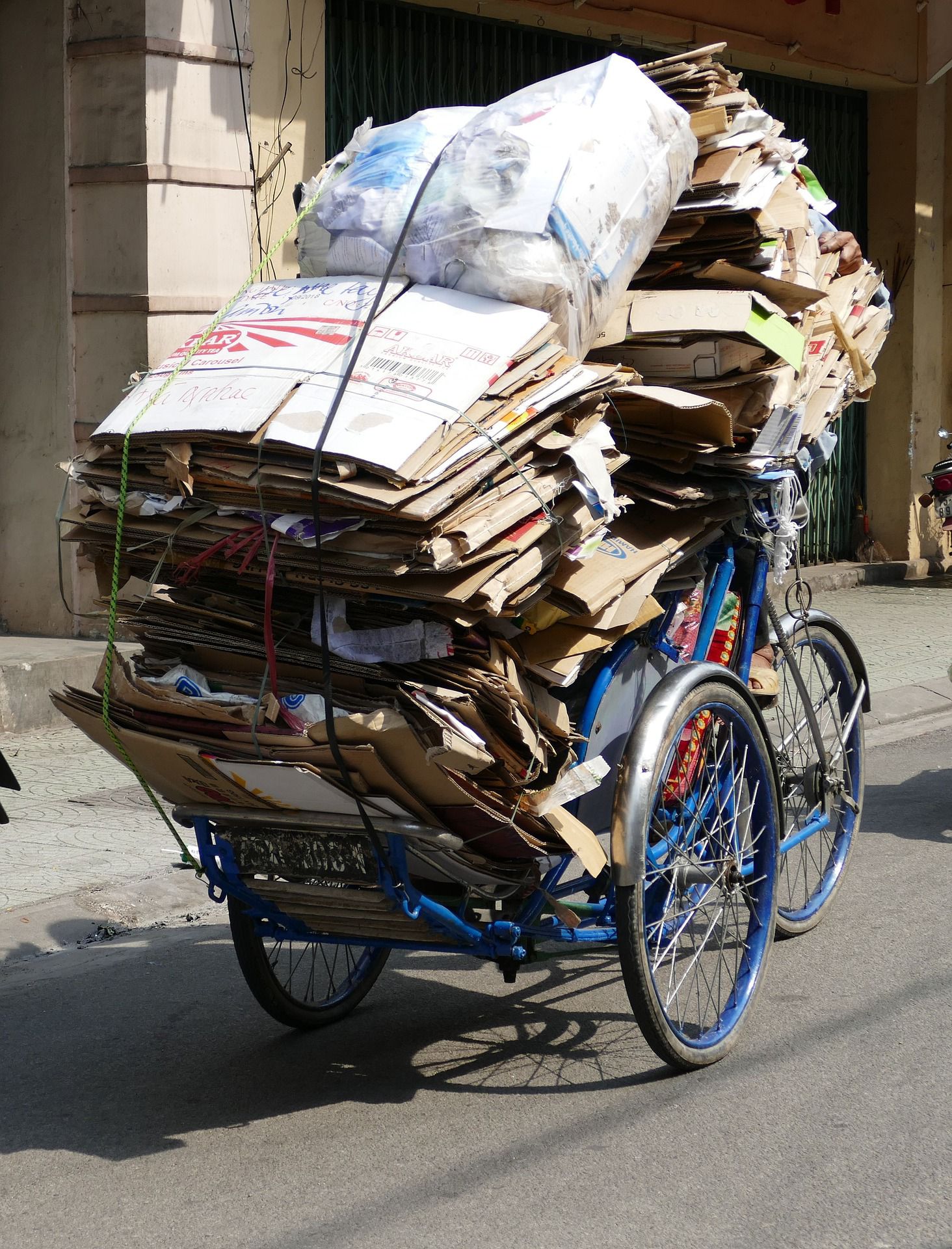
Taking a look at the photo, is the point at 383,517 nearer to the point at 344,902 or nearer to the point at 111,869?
the point at 344,902

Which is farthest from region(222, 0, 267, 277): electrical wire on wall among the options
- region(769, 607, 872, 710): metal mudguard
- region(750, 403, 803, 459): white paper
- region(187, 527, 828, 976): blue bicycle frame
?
region(187, 527, 828, 976): blue bicycle frame

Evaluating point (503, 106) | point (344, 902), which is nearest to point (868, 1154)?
point (344, 902)

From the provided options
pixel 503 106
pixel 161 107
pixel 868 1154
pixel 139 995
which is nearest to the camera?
pixel 868 1154

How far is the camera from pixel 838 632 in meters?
4.69

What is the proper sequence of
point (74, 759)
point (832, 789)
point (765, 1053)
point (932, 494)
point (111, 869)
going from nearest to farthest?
point (765, 1053) < point (832, 789) < point (111, 869) < point (74, 759) < point (932, 494)

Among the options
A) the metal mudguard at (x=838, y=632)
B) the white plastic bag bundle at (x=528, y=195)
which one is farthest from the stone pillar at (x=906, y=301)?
the white plastic bag bundle at (x=528, y=195)

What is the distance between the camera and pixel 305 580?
2.98 meters

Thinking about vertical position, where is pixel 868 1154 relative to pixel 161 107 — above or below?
below

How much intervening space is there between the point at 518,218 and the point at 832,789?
6.91ft

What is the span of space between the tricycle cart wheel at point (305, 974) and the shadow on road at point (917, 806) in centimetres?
237

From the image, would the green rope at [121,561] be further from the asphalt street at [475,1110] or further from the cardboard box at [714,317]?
the cardboard box at [714,317]

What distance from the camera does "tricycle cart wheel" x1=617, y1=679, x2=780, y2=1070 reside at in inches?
135

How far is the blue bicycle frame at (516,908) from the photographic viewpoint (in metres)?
3.09

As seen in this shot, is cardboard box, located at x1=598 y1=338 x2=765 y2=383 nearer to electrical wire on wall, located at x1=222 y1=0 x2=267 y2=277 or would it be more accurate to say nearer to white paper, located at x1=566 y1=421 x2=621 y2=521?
white paper, located at x1=566 y1=421 x2=621 y2=521
